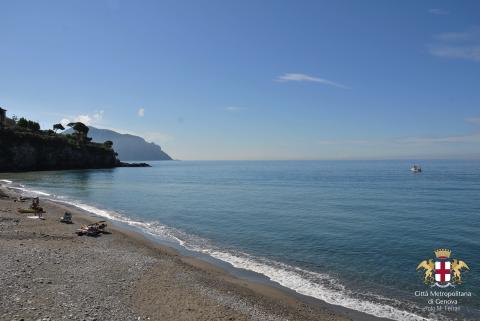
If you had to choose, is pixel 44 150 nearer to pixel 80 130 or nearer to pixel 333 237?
pixel 80 130

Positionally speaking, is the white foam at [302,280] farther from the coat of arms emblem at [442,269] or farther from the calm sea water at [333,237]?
the coat of arms emblem at [442,269]

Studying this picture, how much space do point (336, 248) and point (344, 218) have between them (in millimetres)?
13161

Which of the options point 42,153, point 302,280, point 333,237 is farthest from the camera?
point 42,153

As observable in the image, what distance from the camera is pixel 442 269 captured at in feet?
72.1

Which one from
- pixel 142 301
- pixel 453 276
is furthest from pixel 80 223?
pixel 453 276

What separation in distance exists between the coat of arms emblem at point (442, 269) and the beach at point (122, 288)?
7.05 meters

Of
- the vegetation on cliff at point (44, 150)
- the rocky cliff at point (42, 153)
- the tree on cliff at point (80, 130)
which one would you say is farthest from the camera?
the tree on cliff at point (80, 130)

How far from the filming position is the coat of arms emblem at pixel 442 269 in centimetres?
1878

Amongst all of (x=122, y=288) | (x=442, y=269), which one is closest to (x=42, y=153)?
(x=122, y=288)

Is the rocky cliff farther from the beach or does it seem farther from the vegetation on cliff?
the beach

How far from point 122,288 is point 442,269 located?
1859 cm

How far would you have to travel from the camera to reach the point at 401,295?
55.5 feet

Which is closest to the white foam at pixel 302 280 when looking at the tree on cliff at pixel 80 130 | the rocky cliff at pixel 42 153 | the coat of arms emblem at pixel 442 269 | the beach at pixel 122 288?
the beach at pixel 122 288

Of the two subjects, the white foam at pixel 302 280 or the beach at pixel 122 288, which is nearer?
the beach at pixel 122 288
